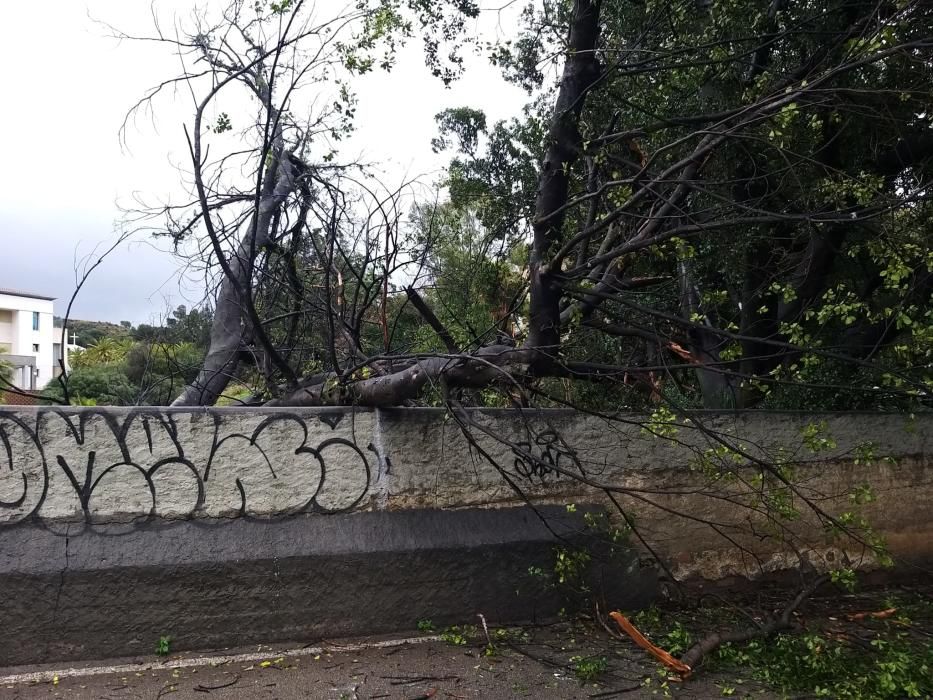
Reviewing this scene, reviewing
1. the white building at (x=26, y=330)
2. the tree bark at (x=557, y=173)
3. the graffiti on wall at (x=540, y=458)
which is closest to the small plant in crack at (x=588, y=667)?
the graffiti on wall at (x=540, y=458)

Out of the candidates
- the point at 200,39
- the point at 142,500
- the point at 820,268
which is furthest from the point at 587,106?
the point at 142,500

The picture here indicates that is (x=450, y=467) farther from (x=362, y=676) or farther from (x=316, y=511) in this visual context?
(x=362, y=676)

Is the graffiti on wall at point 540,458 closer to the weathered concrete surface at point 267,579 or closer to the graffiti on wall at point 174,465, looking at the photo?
the weathered concrete surface at point 267,579

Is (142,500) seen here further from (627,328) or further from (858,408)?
(858,408)

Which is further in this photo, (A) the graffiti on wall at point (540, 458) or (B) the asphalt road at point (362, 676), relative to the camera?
(A) the graffiti on wall at point (540, 458)

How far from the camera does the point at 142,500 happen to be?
14.2ft

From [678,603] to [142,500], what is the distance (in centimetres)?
358

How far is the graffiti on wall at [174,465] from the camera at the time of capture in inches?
162

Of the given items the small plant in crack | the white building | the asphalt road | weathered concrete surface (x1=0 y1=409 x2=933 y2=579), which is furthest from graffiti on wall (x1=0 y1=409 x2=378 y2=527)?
the white building

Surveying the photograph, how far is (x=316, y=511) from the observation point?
4.70 meters

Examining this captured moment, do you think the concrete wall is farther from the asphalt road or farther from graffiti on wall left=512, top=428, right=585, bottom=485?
the asphalt road

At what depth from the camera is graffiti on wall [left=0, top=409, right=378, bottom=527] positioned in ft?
13.5

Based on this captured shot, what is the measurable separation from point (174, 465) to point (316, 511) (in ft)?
2.81

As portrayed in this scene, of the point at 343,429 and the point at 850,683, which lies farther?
the point at 343,429
